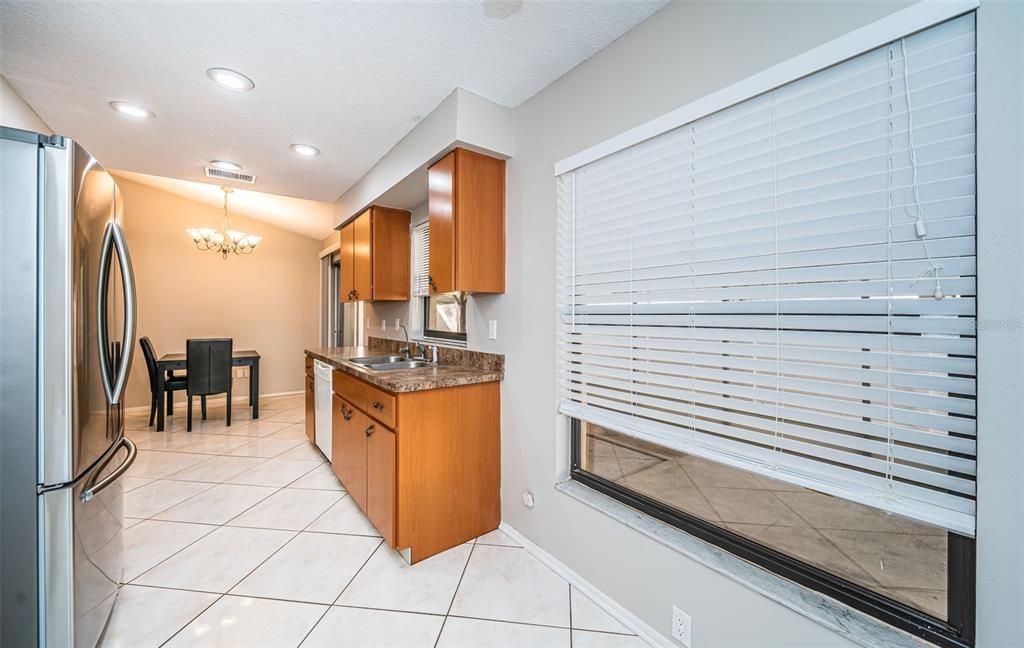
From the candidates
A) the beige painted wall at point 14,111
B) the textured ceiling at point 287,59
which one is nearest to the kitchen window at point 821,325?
the textured ceiling at point 287,59

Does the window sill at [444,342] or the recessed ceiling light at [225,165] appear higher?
the recessed ceiling light at [225,165]

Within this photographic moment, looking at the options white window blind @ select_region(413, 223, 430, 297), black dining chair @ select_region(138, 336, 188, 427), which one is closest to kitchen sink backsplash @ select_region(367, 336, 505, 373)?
white window blind @ select_region(413, 223, 430, 297)

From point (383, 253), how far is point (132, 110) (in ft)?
5.73

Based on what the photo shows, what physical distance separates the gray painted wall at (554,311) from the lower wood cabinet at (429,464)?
12 cm

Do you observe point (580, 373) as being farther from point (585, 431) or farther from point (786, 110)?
point (786, 110)

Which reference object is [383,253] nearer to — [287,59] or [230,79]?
[230,79]

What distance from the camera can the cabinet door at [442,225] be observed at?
2.19 m

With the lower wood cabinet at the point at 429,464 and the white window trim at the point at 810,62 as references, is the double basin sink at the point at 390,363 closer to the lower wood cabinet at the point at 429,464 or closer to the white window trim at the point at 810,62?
the lower wood cabinet at the point at 429,464

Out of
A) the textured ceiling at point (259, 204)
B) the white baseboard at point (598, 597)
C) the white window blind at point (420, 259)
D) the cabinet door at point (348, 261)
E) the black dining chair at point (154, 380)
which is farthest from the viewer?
the textured ceiling at point (259, 204)

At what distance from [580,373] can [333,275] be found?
216 inches

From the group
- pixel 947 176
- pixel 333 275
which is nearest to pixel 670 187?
pixel 947 176

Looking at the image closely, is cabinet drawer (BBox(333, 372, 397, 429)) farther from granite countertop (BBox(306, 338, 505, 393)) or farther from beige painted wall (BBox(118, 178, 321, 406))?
beige painted wall (BBox(118, 178, 321, 406))

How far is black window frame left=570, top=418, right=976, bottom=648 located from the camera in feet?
3.06

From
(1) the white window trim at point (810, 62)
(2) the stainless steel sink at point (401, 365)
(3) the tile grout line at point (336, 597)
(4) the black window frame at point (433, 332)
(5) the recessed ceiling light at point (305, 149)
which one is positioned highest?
(5) the recessed ceiling light at point (305, 149)
